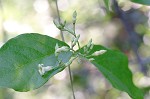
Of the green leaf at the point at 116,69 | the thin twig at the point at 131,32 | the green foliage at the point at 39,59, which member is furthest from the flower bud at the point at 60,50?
the thin twig at the point at 131,32

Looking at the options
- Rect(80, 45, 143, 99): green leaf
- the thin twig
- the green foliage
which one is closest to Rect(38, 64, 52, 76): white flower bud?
the green foliage

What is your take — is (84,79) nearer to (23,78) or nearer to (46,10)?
(46,10)

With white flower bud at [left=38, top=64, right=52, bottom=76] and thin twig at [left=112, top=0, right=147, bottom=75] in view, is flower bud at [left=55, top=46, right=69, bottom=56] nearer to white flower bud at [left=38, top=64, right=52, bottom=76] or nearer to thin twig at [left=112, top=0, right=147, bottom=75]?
white flower bud at [left=38, top=64, right=52, bottom=76]

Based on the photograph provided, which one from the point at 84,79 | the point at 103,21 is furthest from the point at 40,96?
the point at 103,21

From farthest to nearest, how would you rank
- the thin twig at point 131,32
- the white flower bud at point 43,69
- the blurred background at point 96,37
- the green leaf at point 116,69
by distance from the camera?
the blurred background at point 96,37, the thin twig at point 131,32, the green leaf at point 116,69, the white flower bud at point 43,69

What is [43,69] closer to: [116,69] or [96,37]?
[116,69]

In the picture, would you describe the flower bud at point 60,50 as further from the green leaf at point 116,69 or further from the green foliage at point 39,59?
the green leaf at point 116,69

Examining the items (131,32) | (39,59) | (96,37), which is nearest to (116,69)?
(39,59)
